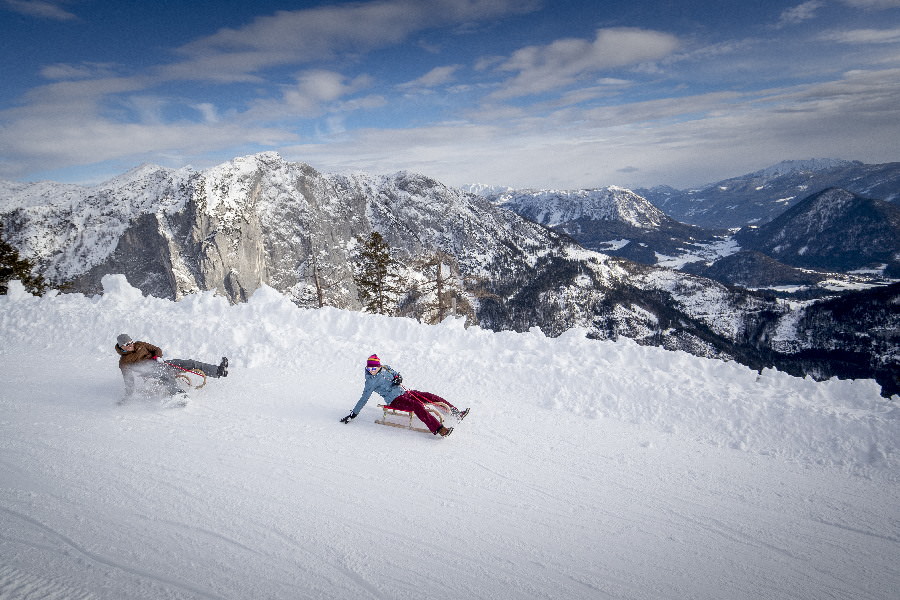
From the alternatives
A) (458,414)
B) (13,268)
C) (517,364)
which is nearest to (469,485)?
(458,414)

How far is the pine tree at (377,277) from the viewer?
2908cm

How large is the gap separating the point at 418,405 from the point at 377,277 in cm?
2179

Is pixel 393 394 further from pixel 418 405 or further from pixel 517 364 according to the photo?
pixel 517 364

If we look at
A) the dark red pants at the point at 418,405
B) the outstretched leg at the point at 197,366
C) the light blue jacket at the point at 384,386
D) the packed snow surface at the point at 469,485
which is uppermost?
the outstretched leg at the point at 197,366

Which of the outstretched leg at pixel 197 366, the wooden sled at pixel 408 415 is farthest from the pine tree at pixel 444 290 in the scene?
the wooden sled at pixel 408 415

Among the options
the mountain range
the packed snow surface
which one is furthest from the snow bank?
the mountain range

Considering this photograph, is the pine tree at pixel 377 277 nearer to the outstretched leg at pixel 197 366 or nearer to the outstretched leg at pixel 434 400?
the outstretched leg at pixel 197 366

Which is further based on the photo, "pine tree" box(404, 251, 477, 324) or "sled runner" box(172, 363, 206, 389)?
"pine tree" box(404, 251, 477, 324)

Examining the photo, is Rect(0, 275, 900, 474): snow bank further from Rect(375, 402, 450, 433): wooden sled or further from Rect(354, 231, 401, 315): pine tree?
Rect(354, 231, 401, 315): pine tree

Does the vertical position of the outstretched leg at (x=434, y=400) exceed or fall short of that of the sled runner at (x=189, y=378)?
it falls short

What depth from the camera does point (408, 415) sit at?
918 centimetres

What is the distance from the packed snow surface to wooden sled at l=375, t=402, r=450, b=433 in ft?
0.86

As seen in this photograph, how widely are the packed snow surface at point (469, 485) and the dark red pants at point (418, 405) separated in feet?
1.67

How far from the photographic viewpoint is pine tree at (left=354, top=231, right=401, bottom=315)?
2908 cm
